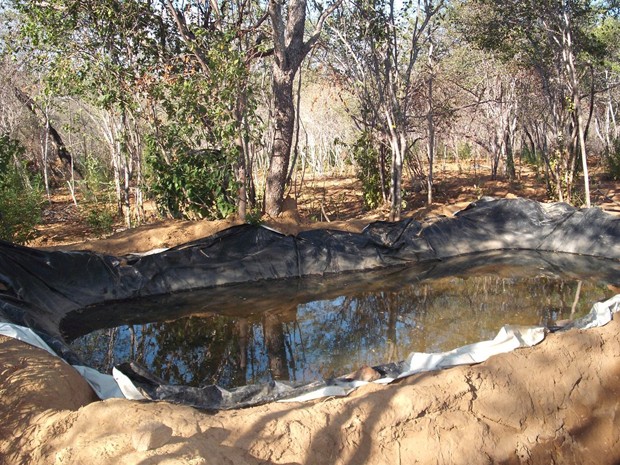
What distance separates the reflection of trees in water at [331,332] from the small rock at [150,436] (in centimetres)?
152

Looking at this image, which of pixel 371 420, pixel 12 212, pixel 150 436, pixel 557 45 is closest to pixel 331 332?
pixel 371 420

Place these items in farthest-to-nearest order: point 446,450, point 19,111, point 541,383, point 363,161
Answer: point 19,111 → point 363,161 → point 541,383 → point 446,450

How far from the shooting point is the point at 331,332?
482cm

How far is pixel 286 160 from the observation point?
25.5 ft

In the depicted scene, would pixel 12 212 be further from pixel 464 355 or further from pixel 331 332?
pixel 464 355

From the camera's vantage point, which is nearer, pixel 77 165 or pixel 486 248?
pixel 486 248

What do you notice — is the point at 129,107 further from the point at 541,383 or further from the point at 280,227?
the point at 541,383

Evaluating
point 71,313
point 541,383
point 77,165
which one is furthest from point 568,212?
point 77,165

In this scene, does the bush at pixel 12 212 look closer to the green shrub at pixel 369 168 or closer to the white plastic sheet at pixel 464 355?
the green shrub at pixel 369 168

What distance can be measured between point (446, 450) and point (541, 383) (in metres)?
0.81

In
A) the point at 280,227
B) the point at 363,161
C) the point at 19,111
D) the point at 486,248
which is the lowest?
the point at 486,248

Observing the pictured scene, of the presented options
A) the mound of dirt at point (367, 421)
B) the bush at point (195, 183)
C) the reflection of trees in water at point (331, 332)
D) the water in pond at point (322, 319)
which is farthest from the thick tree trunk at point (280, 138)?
the mound of dirt at point (367, 421)

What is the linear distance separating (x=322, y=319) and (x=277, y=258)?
4.61 feet

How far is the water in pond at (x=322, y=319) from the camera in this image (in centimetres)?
420
